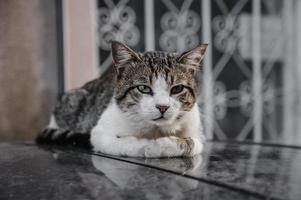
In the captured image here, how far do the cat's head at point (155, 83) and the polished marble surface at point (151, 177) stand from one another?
16 centimetres

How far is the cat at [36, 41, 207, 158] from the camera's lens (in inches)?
47.6

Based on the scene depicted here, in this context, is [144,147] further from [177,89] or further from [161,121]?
[177,89]

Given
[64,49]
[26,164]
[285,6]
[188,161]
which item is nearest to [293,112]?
[285,6]

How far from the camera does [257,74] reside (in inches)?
106

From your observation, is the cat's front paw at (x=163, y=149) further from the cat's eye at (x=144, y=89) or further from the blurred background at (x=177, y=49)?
the blurred background at (x=177, y=49)

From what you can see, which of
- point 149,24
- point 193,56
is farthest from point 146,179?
point 149,24

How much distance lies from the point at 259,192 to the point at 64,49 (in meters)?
1.63

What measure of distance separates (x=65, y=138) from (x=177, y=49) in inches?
43.1

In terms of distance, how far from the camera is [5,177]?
0.91 meters

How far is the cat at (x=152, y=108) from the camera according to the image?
3.97ft

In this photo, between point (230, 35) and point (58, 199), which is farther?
point (230, 35)

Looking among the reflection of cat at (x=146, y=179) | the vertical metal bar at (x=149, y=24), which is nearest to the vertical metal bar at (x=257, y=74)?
the vertical metal bar at (x=149, y=24)

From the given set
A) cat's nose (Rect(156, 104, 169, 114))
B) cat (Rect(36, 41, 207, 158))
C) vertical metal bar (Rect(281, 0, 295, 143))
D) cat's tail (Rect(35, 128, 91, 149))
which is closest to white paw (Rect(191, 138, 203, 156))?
cat (Rect(36, 41, 207, 158))

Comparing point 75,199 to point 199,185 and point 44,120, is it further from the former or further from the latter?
point 44,120
